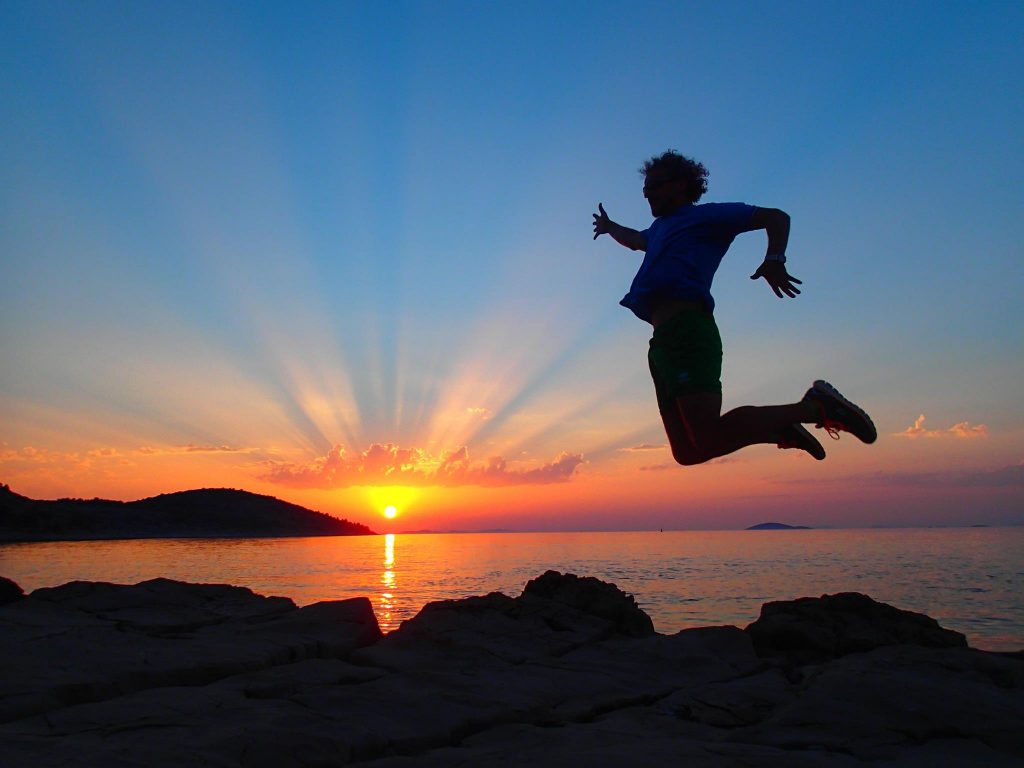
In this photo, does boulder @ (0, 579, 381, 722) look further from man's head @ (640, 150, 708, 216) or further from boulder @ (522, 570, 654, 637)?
man's head @ (640, 150, 708, 216)

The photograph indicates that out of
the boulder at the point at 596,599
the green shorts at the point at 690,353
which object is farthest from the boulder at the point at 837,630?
the green shorts at the point at 690,353

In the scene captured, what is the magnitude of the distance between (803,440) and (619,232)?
1957 mm

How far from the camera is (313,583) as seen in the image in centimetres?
1727

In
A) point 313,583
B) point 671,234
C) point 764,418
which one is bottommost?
point 313,583

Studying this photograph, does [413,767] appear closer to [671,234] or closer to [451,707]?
[451,707]

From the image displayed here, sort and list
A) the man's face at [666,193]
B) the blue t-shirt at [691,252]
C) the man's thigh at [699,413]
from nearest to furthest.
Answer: the man's thigh at [699,413]
the blue t-shirt at [691,252]
the man's face at [666,193]

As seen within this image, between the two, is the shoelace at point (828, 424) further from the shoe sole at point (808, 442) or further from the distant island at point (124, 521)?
the distant island at point (124, 521)

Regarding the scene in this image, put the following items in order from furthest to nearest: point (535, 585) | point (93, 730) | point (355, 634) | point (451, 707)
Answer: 1. point (535, 585)
2. point (355, 634)
3. point (451, 707)
4. point (93, 730)

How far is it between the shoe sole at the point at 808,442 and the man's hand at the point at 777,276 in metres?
0.75

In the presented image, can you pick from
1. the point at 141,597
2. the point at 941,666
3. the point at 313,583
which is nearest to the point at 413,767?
the point at 941,666

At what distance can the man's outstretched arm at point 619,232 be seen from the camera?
4908 mm

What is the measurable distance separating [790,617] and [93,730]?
5104 millimetres

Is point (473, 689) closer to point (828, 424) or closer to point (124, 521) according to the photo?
point (828, 424)

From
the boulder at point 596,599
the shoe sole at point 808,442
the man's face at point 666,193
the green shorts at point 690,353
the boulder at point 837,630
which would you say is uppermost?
the man's face at point 666,193
